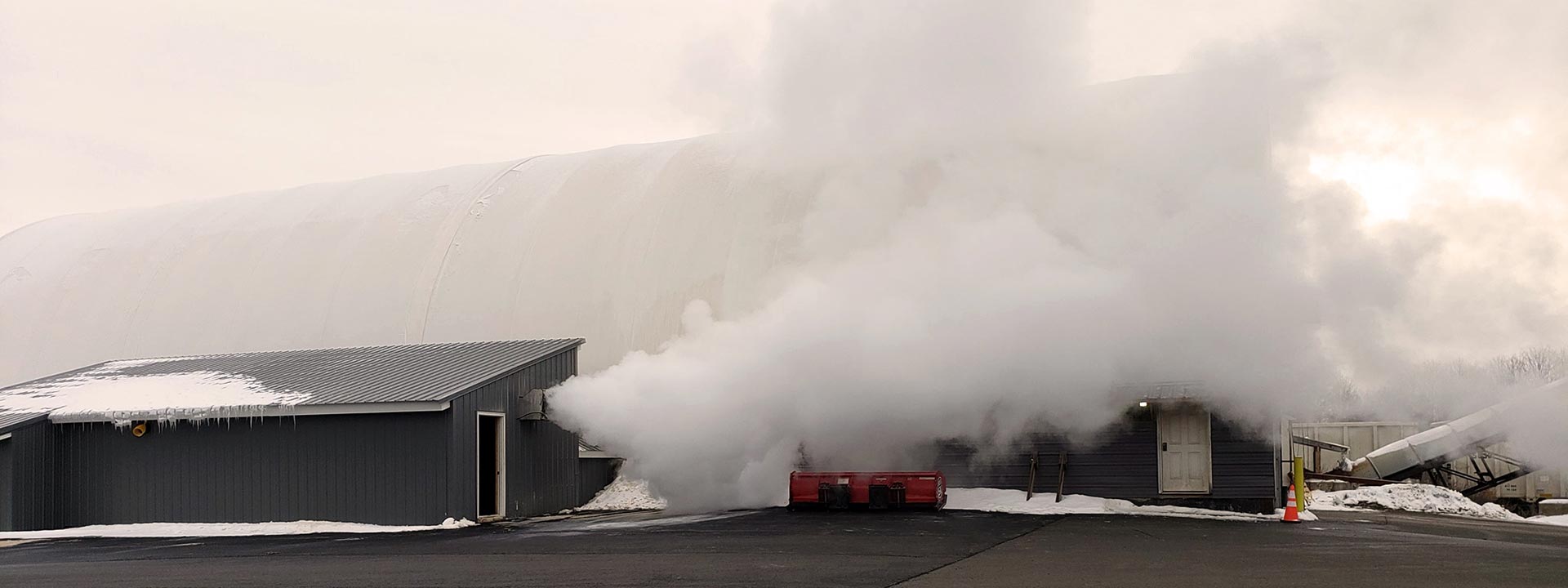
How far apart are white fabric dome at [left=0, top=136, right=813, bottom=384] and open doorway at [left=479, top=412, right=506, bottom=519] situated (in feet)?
24.5

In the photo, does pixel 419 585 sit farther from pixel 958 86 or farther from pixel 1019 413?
pixel 958 86

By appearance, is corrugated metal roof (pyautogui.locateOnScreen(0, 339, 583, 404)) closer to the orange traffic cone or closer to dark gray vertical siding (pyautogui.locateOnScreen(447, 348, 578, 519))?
dark gray vertical siding (pyautogui.locateOnScreen(447, 348, 578, 519))

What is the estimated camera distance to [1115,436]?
2359 centimetres

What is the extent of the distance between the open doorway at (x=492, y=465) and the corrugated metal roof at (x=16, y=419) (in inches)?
307

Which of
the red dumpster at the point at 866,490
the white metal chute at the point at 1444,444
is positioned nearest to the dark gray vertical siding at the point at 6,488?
the red dumpster at the point at 866,490

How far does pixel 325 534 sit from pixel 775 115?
14.5m

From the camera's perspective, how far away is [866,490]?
74.1 ft

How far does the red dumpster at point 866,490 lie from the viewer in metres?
22.3

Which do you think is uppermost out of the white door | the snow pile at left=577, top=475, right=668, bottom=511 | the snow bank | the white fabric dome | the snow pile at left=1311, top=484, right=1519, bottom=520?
the white fabric dome

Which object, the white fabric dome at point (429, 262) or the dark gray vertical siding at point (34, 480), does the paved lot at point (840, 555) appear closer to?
the dark gray vertical siding at point (34, 480)

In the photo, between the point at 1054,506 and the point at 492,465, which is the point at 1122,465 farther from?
the point at 492,465

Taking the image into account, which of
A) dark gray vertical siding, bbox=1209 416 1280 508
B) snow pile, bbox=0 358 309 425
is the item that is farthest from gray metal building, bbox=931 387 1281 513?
snow pile, bbox=0 358 309 425

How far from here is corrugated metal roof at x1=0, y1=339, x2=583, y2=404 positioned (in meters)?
22.7

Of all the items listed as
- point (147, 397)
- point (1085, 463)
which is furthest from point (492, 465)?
point (1085, 463)
